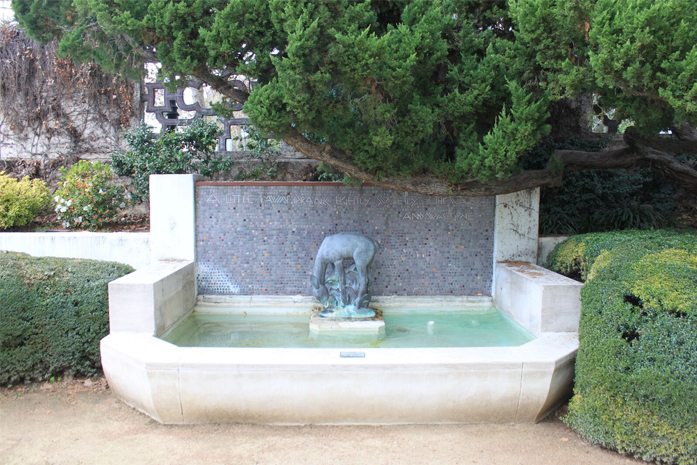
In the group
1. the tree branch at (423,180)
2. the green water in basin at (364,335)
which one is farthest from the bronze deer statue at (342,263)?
the tree branch at (423,180)

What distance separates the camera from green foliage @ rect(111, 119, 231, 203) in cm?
674

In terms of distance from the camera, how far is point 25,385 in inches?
181

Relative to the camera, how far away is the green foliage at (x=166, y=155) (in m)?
6.74

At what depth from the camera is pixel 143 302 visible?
448 centimetres

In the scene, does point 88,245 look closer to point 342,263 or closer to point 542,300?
point 342,263

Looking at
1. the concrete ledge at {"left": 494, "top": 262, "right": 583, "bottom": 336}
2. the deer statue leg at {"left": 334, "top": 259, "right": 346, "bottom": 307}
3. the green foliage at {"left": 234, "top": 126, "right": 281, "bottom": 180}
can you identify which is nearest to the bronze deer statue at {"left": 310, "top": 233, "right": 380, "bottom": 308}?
the deer statue leg at {"left": 334, "top": 259, "right": 346, "bottom": 307}

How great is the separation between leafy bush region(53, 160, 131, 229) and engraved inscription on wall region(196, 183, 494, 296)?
68.2 inches

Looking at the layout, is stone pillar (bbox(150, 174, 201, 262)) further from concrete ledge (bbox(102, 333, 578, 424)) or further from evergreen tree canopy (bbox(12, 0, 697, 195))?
concrete ledge (bbox(102, 333, 578, 424))

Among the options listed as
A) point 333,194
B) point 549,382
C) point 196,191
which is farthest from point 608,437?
point 196,191

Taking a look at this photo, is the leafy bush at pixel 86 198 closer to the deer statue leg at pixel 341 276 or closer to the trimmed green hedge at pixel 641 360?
the deer statue leg at pixel 341 276

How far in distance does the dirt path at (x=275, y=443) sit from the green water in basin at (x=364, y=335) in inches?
41.4

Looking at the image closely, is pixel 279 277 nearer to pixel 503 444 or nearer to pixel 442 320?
pixel 442 320

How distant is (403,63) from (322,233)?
2.61 meters

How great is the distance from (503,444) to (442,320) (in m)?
2.09
